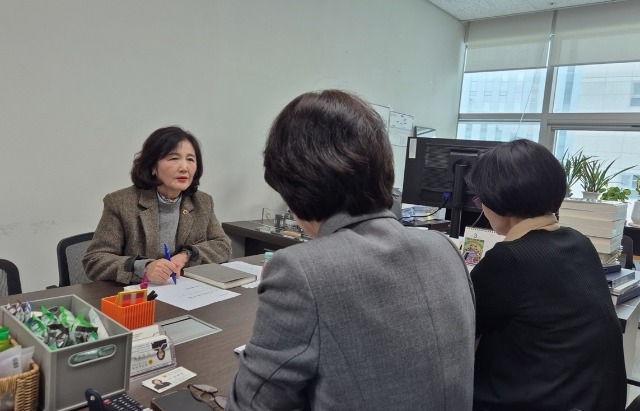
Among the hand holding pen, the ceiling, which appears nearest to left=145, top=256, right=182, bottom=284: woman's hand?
the hand holding pen

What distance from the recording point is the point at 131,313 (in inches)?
45.8

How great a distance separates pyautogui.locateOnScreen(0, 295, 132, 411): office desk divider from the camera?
82 centimetres

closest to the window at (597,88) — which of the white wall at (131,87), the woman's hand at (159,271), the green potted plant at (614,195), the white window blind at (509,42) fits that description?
the white window blind at (509,42)

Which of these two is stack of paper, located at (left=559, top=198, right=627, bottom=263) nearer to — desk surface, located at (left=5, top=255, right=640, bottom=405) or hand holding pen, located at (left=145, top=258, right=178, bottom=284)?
desk surface, located at (left=5, top=255, right=640, bottom=405)

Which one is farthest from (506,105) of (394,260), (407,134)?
(394,260)

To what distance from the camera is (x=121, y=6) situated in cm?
248

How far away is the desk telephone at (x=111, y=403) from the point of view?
821mm

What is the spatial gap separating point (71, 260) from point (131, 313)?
0.89 m

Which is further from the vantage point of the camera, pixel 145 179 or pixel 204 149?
pixel 204 149

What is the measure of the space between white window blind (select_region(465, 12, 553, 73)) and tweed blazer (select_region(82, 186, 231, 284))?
4.27 metres

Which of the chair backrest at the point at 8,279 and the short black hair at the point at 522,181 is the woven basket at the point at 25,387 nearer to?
the chair backrest at the point at 8,279

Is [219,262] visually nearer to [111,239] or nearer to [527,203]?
[111,239]

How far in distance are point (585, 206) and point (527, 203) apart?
42.8 inches

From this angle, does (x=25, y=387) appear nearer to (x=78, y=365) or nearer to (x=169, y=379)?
(x=78, y=365)
